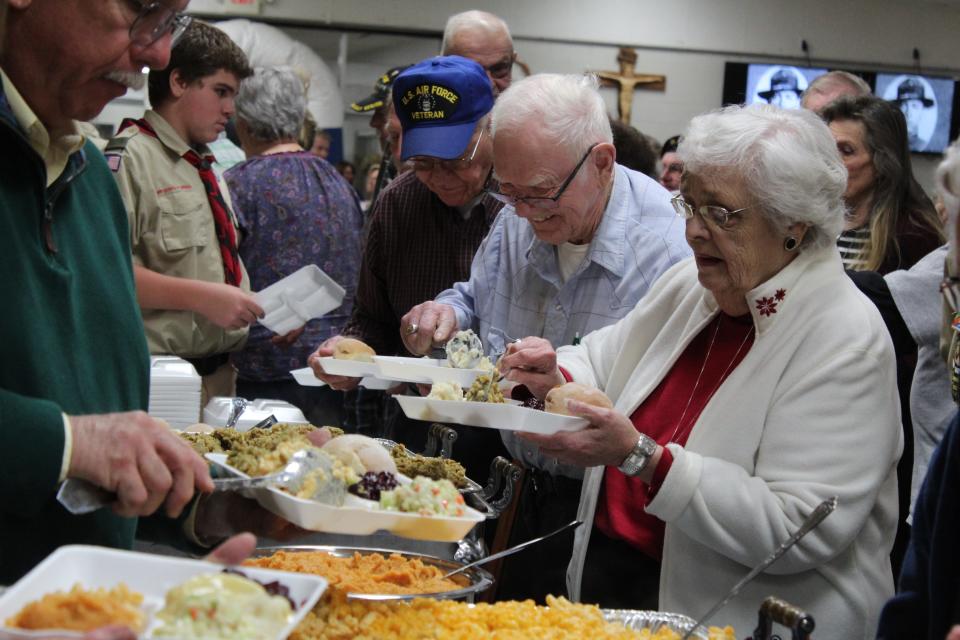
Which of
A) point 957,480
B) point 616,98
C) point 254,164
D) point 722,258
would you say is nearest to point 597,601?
point 722,258

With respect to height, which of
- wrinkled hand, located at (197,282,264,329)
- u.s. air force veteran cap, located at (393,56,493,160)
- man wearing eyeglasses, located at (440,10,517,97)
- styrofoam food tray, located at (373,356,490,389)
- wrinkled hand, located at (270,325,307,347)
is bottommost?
wrinkled hand, located at (270,325,307,347)

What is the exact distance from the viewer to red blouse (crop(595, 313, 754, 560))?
232 cm

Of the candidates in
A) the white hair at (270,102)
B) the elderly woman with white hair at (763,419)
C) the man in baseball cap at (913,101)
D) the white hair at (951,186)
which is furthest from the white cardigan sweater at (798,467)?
the man in baseball cap at (913,101)

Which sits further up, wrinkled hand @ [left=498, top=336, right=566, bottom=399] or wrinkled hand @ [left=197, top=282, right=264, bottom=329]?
wrinkled hand @ [left=498, top=336, right=566, bottom=399]

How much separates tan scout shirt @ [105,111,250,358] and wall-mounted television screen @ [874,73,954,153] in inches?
306

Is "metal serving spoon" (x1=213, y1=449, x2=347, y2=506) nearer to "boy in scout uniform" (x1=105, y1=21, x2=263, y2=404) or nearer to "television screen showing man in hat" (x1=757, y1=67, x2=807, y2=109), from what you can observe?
"boy in scout uniform" (x1=105, y1=21, x2=263, y2=404)

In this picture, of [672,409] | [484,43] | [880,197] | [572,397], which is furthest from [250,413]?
[880,197]

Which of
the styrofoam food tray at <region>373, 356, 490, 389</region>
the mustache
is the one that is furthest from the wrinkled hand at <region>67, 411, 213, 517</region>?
the styrofoam food tray at <region>373, 356, 490, 389</region>

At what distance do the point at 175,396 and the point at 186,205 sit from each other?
32.9 inches

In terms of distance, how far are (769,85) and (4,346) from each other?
9015 millimetres

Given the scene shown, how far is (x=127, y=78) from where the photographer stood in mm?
1556

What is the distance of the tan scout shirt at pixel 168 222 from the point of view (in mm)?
3445

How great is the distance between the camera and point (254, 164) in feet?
13.9

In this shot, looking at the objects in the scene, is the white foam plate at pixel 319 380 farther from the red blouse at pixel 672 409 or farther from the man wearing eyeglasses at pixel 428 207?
the red blouse at pixel 672 409
